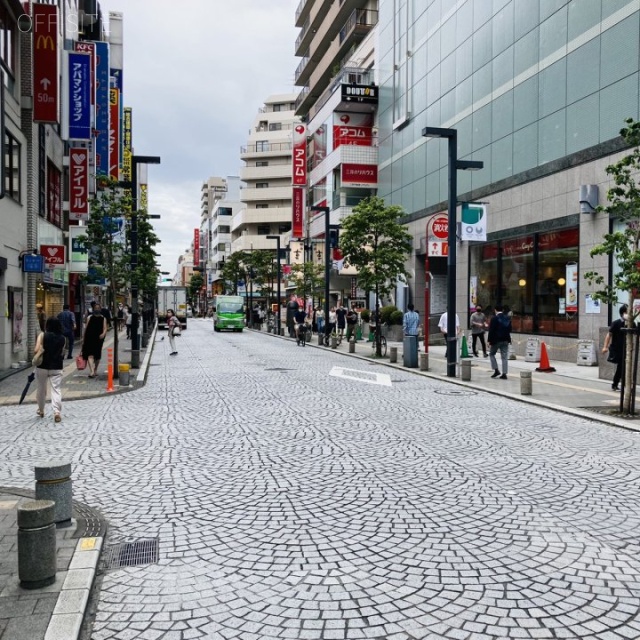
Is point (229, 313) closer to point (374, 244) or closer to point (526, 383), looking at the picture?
point (374, 244)

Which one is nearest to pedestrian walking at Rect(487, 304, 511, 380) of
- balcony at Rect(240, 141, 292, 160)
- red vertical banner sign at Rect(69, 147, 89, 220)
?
red vertical banner sign at Rect(69, 147, 89, 220)

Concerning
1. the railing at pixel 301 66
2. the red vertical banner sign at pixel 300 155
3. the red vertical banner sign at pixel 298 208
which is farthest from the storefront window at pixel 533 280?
the railing at pixel 301 66

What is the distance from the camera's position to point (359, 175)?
4300 centimetres

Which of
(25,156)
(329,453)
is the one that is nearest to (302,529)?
(329,453)

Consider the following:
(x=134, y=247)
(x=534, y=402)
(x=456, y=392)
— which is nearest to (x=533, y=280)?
(x=456, y=392)

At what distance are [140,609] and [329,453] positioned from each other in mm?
4408

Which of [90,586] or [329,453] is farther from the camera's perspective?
[329,453]

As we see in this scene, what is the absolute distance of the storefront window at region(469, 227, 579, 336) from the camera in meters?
22.2

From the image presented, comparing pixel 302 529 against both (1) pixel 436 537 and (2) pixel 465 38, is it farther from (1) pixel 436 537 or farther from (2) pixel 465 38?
(2) pixel 465 38

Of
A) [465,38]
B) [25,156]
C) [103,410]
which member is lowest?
[103,410]

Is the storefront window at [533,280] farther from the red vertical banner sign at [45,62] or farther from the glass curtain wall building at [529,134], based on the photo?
the red vertical banner sign at [45,62]

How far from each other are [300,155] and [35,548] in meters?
54.4

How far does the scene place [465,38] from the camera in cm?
3006

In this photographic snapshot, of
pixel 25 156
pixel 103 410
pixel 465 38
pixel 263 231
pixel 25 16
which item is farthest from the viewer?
pixel 263 231
